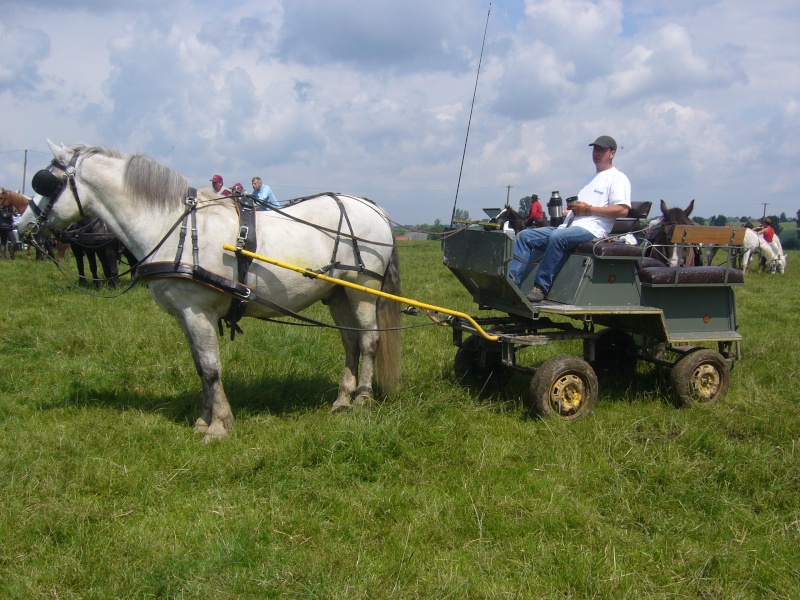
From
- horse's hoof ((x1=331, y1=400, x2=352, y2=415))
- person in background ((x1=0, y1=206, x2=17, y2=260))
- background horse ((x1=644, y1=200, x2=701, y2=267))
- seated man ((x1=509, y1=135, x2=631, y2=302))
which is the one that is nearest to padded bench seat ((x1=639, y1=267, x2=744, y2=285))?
background horse ((x1=644, y1=200, x2=701, y2=267))

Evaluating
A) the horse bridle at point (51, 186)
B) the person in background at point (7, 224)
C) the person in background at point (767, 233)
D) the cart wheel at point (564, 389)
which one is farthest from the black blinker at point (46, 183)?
the person in background at point (767, 233)

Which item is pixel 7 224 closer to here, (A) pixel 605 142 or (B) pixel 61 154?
(B) pixel 61 154

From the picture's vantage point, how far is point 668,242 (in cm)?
648

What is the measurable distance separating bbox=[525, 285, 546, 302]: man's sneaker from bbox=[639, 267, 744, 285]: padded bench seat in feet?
2.72

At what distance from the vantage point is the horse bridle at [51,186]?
15.8 ft

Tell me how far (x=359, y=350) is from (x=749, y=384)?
11.6 feet

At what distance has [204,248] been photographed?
16.2 ft

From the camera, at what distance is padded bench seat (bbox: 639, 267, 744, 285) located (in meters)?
5.38

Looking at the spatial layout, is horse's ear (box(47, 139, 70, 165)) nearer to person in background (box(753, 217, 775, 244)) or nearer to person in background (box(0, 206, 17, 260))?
person in background (box(0, 206, 17, 260))

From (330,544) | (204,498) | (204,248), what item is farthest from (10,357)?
(330,544)

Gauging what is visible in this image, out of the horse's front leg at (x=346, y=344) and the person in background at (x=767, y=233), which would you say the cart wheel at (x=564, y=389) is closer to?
the horse's front leg at (x=346, y=344)

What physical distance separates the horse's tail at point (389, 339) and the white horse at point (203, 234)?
0.98ft

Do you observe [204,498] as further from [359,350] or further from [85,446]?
[359,350]

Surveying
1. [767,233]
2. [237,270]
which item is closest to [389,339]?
[237,270]
